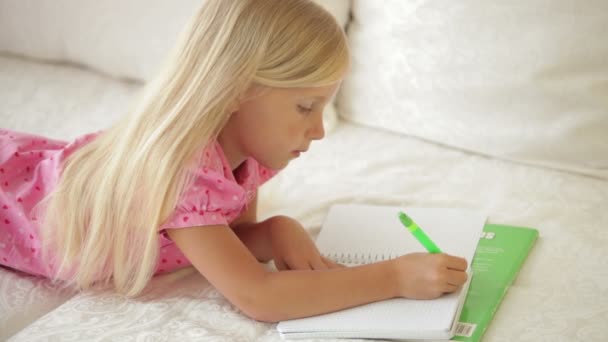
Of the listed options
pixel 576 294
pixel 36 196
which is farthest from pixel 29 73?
pixel 576 294

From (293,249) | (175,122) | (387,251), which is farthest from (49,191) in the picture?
(387,251)

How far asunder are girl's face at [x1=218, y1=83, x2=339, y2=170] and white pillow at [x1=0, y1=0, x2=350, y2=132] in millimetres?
488

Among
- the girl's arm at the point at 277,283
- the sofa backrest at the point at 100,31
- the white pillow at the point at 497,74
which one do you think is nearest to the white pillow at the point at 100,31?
the sofa backrest at the point at 100,31

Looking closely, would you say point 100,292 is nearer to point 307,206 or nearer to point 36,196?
point 36,196

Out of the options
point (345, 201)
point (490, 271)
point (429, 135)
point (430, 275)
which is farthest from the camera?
point (429, 135)

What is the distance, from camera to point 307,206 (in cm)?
145

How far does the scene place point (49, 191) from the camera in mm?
1301

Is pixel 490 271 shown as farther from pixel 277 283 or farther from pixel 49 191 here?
pixel 49 191

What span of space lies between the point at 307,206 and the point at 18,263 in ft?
1.54

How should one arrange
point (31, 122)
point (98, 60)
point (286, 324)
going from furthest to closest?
point (98, 60), point (31, 122), point (286, 324)

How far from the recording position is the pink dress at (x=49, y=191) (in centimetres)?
115

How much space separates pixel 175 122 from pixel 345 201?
0.41 meters

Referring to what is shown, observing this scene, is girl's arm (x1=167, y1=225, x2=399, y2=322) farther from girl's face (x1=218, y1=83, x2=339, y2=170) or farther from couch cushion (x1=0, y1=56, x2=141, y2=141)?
couch cushion (x1=0, y1=56, x2=141, y2=141)

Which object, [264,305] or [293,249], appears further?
[293,249]
